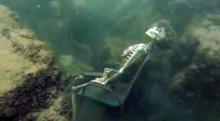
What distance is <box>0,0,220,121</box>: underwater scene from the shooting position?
317cm

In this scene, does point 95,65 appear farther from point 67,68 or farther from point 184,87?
point 184,87

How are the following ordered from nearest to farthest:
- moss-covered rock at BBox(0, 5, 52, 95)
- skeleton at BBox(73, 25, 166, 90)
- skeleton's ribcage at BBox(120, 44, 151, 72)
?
1. moss-covered rock at BBox(0, 5, 52, 95)
2. skeleton at BBox(73, 25, 166, 90)
3. skeleton's ribcage at BBox(120, 44, 151, 72)

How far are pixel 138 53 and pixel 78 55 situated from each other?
2260 mm

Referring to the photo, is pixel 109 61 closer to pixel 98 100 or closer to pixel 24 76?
pixel 98 100

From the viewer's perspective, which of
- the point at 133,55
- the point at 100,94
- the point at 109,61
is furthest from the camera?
the point at 109,61

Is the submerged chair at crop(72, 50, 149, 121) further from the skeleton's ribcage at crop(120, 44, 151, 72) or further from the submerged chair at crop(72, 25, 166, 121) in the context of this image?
the skeleton's ribcage at crop(120, 44, 151, 72)

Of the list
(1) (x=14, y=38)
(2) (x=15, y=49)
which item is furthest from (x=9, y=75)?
(1) (x=14, y=38)

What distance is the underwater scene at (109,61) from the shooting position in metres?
3.17

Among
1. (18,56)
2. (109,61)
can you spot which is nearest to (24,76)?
(18,56)

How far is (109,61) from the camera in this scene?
598 centimetres

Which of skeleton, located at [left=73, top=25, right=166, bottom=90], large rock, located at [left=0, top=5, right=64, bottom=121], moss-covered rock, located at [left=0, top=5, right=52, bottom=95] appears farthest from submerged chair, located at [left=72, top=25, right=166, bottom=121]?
moss-covered rock, located at [left=0, top=5, right=52, bottom=95]

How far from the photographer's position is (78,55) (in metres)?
6.95

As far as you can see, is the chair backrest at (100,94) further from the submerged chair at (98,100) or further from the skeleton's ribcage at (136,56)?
the skeleton's ribcage at (136,56)

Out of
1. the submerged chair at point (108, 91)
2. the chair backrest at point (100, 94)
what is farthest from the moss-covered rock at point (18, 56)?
the chair backrest at point (100, 94)
